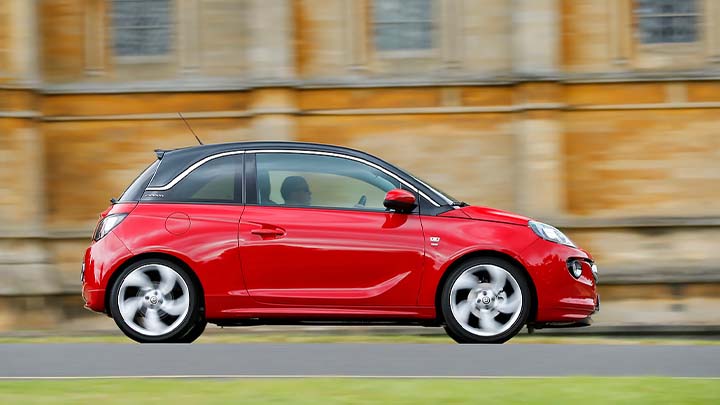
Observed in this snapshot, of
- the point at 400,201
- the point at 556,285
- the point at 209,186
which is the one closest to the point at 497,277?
the point at 556,285

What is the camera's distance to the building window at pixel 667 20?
69.5 ft

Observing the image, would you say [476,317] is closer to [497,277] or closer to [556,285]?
[497,277]

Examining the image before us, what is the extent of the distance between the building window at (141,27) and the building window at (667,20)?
7368 millimetres

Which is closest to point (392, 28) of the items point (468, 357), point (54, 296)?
point (54, 296)

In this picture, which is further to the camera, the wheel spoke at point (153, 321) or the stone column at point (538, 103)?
the stone column at point (538, 103)

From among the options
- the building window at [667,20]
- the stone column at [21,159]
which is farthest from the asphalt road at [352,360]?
the building window at [667,20]

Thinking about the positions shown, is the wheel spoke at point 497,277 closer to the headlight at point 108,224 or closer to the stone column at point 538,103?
the headlight at point 108,224

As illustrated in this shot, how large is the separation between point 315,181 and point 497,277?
5.05 feet

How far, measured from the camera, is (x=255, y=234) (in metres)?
10.4

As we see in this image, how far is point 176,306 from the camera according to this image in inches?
408

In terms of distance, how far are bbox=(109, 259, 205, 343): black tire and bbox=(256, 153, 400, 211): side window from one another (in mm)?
826

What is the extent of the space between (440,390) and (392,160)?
13.8 meters

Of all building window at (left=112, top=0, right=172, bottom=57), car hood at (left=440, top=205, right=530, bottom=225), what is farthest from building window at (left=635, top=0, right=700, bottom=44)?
car hood at (left=440, top=205, right=530, bottom=225)

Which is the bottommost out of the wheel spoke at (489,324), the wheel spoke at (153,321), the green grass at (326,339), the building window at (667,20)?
the green grass at (326,339)
